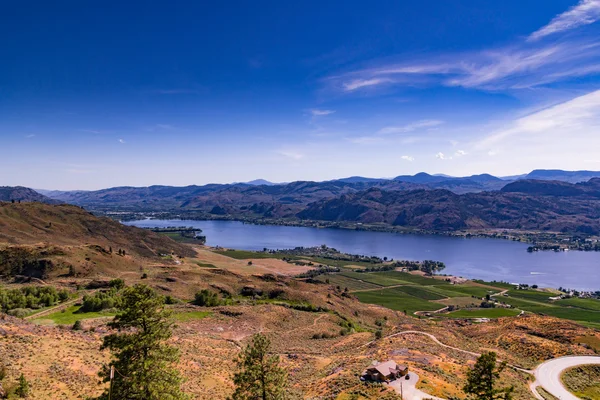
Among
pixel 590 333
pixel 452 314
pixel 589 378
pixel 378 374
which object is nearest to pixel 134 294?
pixel 378 374

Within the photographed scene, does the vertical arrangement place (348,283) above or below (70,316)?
below

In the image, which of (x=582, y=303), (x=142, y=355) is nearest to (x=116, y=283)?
(x=142, y=355)

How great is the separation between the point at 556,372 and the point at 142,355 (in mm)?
51365

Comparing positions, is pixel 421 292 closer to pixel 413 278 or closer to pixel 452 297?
pixel 452 297

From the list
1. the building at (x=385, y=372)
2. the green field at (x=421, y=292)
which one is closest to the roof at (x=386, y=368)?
the building at (x=385, y=372)

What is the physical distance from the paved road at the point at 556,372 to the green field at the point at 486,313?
62.0 m

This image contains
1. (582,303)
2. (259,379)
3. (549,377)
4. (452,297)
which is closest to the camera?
(259,379)

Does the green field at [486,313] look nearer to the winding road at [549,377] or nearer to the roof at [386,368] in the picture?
the winding road at [549,377]

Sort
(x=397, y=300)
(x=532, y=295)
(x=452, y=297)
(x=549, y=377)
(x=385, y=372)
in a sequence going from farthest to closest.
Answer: (x=532, y=295) → (x=452, y=297) → (x=397, y=300) → (x=549, y=377) → (x=385, y=372)

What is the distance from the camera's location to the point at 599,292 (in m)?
152

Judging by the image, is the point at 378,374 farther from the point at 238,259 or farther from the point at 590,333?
the point at 238,259

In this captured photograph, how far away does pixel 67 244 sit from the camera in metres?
122

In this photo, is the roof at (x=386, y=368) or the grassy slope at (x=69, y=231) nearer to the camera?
the roof at (x=386, y=368)

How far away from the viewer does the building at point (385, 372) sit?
36.3m
